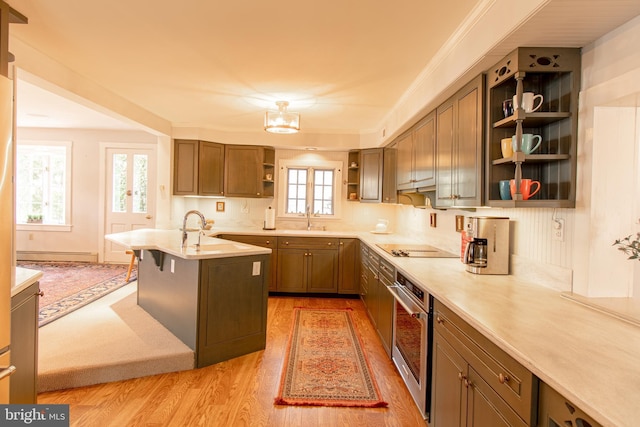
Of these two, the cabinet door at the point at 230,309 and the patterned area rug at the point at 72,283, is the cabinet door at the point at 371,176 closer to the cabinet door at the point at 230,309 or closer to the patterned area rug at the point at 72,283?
the cabinet door at the point at 230,309

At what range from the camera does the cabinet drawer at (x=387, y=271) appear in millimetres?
2809

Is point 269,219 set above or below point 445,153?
below

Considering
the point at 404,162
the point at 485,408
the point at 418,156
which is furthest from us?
the point at 404,162

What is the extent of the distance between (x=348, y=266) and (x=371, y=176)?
1.34 metres

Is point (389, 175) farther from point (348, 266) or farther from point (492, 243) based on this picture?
point (492, 243)

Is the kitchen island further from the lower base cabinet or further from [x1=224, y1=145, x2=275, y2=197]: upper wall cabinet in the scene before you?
the lower base cabinet

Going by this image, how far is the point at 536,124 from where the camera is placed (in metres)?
1.89

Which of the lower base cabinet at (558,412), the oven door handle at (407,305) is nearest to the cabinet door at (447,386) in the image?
the oven door handle at (407,305)

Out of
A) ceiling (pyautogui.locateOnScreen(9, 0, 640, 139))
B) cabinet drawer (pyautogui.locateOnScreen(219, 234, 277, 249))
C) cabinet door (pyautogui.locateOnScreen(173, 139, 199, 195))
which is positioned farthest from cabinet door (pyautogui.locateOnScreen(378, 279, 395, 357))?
cabinet door (pyautogui.locateOnScreen(173, 139, 199, 195))

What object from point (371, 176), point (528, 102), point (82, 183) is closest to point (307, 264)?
point (371, 176)

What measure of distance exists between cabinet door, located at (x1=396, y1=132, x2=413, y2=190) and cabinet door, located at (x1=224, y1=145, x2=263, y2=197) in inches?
85.0

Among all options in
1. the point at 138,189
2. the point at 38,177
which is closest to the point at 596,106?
the point at 138,189

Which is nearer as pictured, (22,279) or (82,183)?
(22,279)

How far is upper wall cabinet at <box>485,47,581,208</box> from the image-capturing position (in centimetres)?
173
